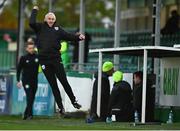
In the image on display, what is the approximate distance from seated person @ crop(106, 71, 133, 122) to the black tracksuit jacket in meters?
2.33

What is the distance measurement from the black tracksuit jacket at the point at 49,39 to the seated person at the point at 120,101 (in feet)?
7.64

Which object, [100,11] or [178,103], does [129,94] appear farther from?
[100,11]

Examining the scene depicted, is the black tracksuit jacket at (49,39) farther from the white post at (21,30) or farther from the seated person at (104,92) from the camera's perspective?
the white post at (21,30)

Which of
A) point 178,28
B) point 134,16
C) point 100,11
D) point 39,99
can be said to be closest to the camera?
point 39,99

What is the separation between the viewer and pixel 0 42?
45.2 metres

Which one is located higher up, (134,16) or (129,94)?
(134,16)

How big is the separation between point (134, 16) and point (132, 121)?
19.0m

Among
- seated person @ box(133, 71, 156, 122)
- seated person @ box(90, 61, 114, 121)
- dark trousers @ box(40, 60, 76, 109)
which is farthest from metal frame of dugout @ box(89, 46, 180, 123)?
dark trousers @ box(40, 60, 76, 109)

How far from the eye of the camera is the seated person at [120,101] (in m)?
18.4

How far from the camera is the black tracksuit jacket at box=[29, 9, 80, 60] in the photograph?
1647 centimetres

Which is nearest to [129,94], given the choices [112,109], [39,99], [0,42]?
[112,109]

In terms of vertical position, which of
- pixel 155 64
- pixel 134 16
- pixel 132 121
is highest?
pixel 134 16

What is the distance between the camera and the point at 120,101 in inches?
727

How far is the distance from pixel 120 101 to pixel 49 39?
287 cm
